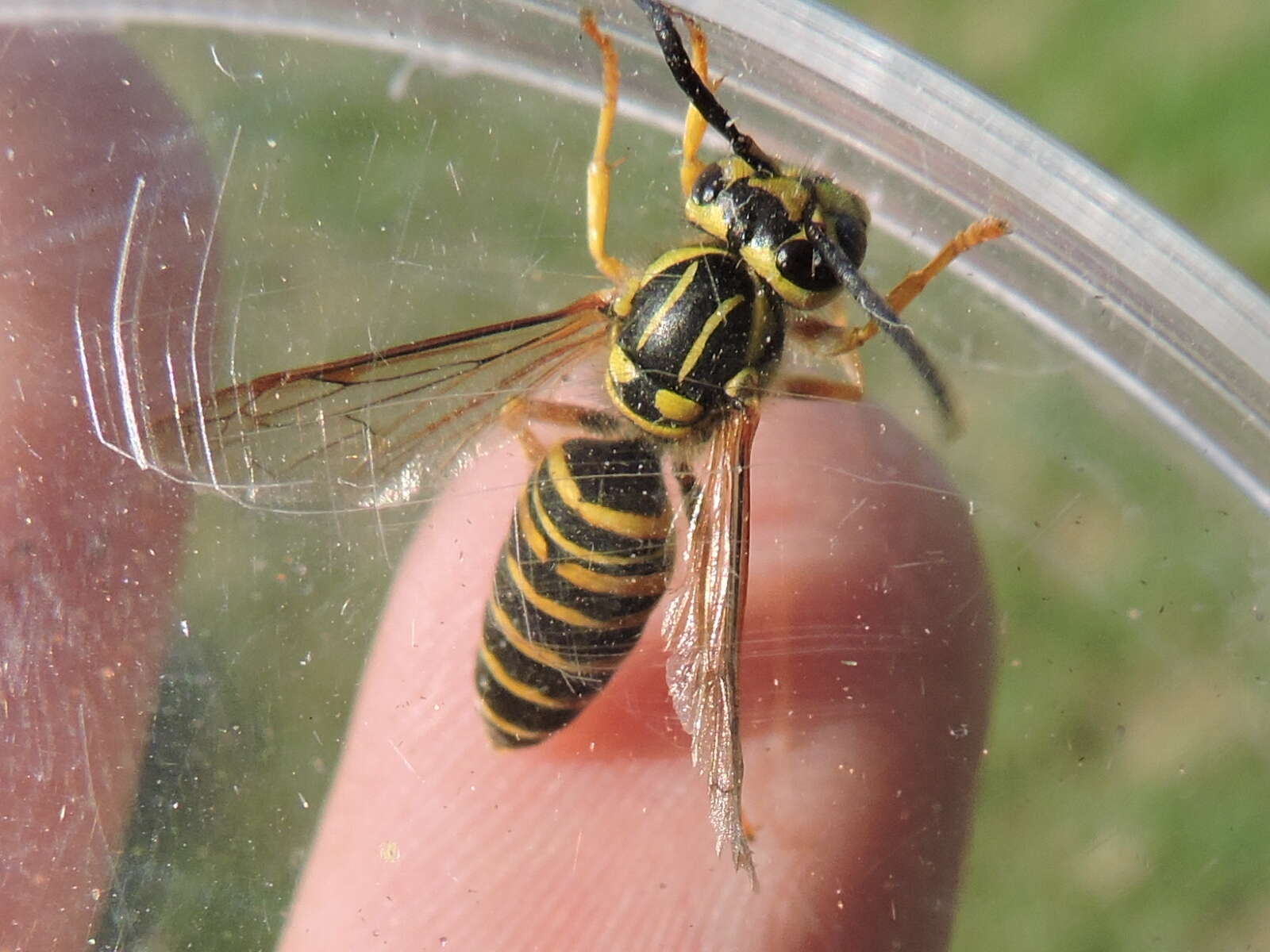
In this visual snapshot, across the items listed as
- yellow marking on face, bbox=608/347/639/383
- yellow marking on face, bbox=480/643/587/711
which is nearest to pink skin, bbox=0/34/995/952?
yellow marking on face, bbox=480/643/587/711

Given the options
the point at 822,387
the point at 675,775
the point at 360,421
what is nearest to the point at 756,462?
the point at 822,387

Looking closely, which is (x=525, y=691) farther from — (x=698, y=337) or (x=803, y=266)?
(x=803, y=266)

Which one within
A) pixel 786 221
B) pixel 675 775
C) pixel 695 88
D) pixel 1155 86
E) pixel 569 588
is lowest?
pixel 675 775

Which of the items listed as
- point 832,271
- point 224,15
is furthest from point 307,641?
point 224,15

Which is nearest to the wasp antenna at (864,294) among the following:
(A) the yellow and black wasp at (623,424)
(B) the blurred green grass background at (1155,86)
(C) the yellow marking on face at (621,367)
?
(A) the yellow and black wasp at (623,424)

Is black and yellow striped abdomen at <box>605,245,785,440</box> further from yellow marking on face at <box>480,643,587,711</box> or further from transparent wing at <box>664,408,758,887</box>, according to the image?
yellow marking on face at <box>480,643,587,711</box>

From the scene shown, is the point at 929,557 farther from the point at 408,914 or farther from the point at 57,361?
the point at 57,361
